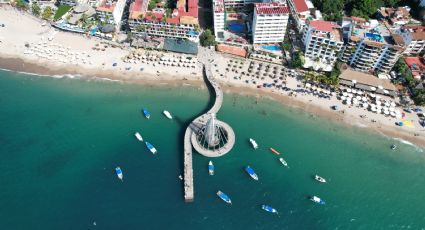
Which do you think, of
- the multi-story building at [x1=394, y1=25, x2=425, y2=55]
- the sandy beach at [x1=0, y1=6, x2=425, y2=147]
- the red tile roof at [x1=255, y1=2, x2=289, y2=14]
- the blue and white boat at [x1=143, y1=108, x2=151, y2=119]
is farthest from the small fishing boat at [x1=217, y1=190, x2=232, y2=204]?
the multi-story building at [x1=394, y1=25, x2=425, y2=55]

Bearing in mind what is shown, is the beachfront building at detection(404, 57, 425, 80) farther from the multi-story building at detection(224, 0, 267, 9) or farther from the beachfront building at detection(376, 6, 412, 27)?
the multi-story building at detection(224, 0, 267, 9)

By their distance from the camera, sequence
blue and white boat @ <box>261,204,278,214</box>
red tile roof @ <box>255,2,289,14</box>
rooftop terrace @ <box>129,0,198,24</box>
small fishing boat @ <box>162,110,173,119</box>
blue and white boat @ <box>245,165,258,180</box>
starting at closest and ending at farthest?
blue and white boat @ <box>261,204,278,214</box>
blue and white boat @ <box>245,165,258,180</box>
small fishing boat @ <box>162,110,173,119</box>
red tile roof @ <box>255,2,289,14</box>
rooftop terrace @ <box>129,0,198,24</box>

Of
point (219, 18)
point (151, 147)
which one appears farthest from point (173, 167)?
point (219, 18)

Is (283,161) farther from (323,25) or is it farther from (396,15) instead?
(396,15)

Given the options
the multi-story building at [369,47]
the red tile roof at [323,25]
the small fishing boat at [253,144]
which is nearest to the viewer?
the small fishing boat at [253,144]

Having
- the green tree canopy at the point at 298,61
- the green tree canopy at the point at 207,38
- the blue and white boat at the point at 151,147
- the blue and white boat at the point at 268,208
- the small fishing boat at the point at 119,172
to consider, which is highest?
the green tree canopy at the point at 207,38

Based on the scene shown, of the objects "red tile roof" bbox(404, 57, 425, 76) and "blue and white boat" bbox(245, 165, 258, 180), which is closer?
"blue and white boat" bbox(245, 165, 258, 180)

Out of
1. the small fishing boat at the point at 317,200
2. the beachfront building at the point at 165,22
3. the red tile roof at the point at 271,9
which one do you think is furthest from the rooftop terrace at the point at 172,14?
the small fishing boat at the point at 317,200

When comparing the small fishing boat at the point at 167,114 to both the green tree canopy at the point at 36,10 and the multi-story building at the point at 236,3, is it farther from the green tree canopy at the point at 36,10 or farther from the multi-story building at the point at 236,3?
the green tree canopy at the point at 36,10
